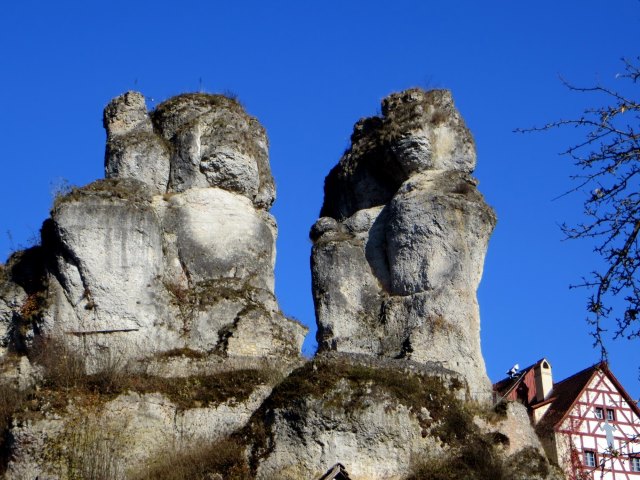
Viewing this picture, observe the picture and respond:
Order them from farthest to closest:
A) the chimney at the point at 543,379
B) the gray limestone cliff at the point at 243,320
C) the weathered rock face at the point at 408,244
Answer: the chimney at the point at 543,379 → the weathered rock face at the point at 408,244 → the gray limestone cliff at the point at 243,320

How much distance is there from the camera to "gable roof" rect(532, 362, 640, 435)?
38438mm

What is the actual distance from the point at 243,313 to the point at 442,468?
6755 mm

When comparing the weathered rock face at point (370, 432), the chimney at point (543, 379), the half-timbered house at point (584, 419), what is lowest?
the weathered rock face at point (370, 432)

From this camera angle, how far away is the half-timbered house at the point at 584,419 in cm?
3766

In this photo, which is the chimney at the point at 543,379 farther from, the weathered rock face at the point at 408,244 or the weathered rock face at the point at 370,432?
the weathered rock face at the point at 370,432

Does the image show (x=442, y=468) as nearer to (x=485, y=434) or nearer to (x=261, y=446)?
(x=485, y=434)

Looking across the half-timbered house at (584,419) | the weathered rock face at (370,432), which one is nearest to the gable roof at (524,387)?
the half-timbered house at (584,419)

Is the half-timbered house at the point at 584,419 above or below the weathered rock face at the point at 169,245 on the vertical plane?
below

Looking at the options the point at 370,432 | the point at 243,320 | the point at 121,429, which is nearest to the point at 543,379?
the point at 243,320

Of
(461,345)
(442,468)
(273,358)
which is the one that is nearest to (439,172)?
(461,345)

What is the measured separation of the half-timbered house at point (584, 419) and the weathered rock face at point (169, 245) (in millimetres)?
9728

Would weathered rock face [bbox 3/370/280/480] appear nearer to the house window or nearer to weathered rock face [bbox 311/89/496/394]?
weathered rock face [bbox 311/89/496/394]

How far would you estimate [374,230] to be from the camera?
35.0 metres

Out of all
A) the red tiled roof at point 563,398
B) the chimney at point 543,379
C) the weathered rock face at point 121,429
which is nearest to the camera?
the weathered rock face at point 121,429
